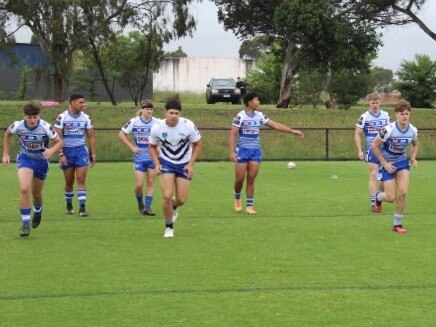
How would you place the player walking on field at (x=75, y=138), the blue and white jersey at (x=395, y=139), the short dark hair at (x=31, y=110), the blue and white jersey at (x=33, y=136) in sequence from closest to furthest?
the short dark hair at (x=31, y=110)
the blue and white jersey at (x=33, y=136)
the blue and white jersey at (x=395, y=139)
the player walking on field at (x=75, y=138)

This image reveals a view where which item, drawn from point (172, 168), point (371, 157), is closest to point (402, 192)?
point (371, 157)

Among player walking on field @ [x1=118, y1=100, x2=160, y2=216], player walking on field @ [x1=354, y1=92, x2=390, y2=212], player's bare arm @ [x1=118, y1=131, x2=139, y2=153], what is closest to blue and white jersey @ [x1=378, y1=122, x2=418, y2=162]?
player walking on field @ [x1=354, y1=92, x2=390, y2=212]

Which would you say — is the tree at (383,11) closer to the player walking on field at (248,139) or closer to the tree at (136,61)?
the tree at (136,61)

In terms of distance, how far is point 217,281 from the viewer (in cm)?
789

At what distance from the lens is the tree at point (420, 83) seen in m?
54.5

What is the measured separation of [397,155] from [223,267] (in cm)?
361

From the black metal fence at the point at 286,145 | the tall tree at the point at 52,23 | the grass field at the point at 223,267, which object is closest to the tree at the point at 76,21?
the tall tree at the point at 52,23

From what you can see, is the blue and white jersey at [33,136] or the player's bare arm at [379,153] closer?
the blue and white jersey at [33,136]

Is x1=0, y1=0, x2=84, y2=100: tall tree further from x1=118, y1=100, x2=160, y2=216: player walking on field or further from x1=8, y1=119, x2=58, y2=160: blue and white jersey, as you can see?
x1=8, y1=119, x2=58, y2=160: blue and white jersey

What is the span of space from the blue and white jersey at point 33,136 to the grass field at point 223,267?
1127mm

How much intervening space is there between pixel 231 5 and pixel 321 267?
39183mm

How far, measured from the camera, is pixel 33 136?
10.6 metres

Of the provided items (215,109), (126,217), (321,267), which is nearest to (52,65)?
(215,109)

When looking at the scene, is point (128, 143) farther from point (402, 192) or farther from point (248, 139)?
point (402, 192)
